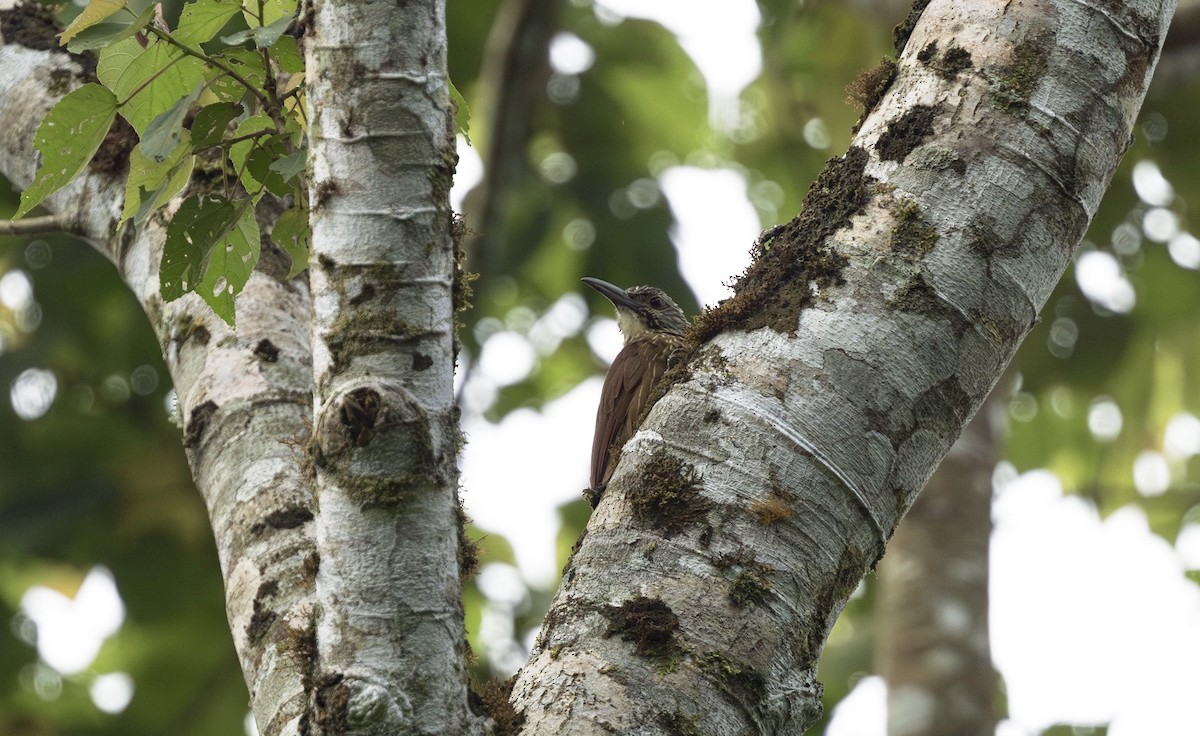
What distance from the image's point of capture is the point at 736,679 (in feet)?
6.21

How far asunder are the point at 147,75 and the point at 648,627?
1329mm

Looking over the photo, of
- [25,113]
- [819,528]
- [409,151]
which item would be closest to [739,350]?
[819,528]

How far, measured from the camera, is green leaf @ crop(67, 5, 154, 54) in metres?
2.00

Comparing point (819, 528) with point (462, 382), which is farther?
point (462, 382)

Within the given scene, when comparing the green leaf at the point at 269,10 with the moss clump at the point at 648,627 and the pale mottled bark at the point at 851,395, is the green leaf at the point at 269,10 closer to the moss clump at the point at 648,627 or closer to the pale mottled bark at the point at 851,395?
the pale mottled bark at the point at 851,395

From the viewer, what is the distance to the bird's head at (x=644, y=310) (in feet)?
18.5

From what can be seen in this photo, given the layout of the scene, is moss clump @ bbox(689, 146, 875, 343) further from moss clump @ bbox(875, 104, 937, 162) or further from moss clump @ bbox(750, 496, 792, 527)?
moss clump @ bbox(750, 496, 792, 527)

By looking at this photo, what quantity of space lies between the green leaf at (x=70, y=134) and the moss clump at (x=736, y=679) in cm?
138

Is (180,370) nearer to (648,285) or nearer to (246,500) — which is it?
(246,500)

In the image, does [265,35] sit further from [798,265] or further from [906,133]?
[906,133]

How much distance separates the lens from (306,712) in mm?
1708

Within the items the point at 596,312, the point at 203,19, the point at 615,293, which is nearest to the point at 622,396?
the point at 615,293

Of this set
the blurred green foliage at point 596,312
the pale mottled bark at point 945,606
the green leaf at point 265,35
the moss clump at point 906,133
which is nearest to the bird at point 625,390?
the pale mottled bark at point 945,606

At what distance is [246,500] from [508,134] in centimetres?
347
